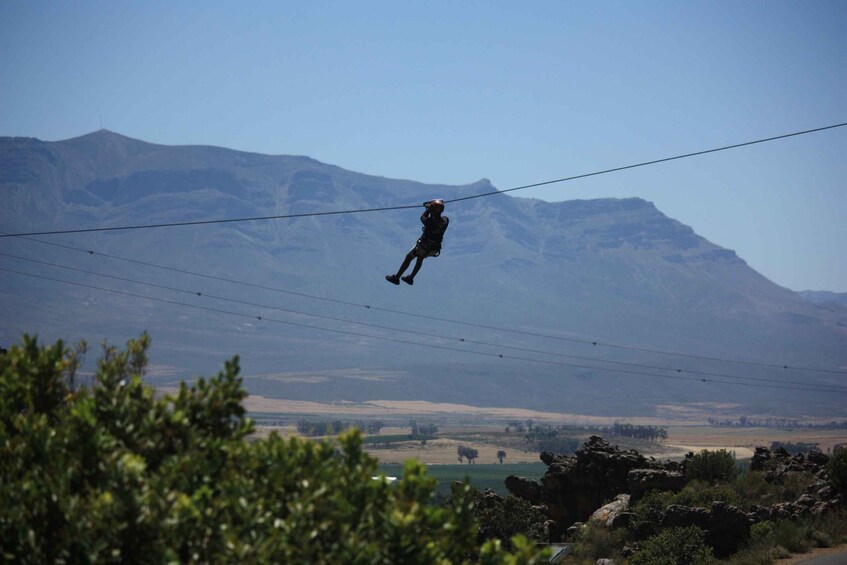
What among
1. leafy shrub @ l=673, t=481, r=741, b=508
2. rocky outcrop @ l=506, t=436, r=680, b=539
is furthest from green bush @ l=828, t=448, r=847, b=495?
rocky outcrop @ l=506, t=436, r=680, b=539

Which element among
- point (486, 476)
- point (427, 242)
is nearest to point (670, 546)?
point (427, 242)

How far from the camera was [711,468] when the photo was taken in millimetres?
49688

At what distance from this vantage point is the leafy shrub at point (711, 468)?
→ 49656 millimetres

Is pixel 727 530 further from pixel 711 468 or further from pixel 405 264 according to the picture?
pixel 405 264

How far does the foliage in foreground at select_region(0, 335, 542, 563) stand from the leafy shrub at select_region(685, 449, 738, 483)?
126 feet

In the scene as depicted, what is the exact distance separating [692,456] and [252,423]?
42.2 metres

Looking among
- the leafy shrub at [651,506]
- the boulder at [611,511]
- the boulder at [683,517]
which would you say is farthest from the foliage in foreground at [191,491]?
the boulder at [611,511]

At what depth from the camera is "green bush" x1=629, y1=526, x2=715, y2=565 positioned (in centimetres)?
3515

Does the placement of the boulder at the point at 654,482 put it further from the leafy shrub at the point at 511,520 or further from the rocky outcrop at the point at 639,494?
the leafy shrub at the point at 511,520

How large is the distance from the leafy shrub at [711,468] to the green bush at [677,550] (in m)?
12.8

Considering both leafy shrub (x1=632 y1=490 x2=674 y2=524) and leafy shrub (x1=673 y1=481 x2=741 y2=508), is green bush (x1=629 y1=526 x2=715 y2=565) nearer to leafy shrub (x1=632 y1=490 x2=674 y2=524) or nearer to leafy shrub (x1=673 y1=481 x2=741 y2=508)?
leafy shrub (x1=632 y1=490 x2=674 y2=524)

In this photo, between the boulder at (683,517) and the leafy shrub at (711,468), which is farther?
the leafy shrub at (711,468)

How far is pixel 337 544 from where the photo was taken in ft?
39.4

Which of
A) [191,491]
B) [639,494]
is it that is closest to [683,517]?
[639,494]
